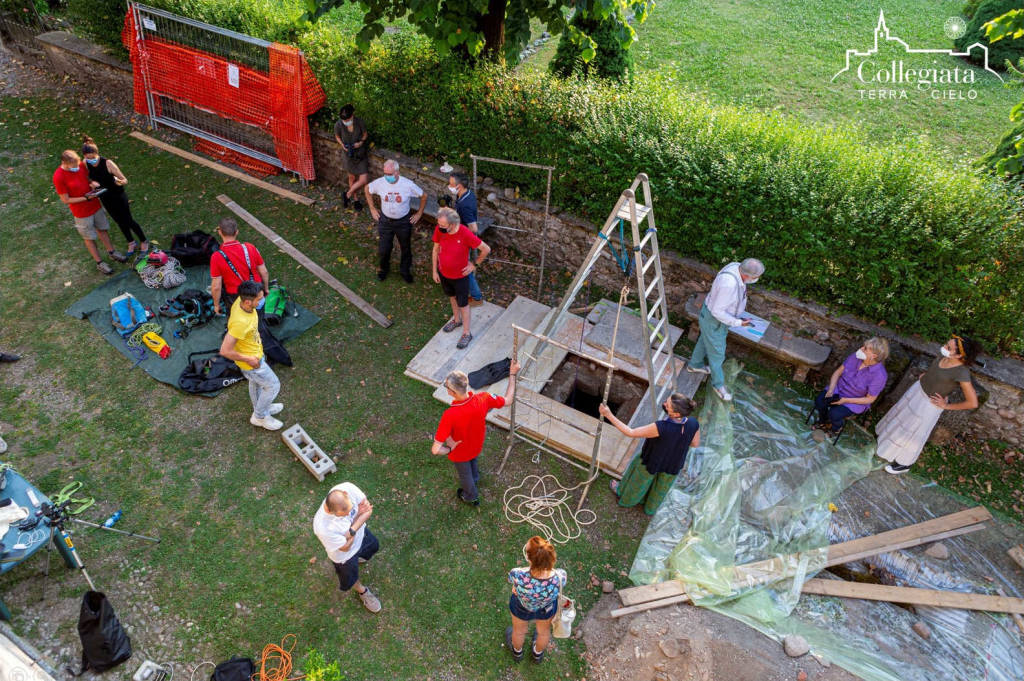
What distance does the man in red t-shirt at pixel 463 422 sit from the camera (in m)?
5.39

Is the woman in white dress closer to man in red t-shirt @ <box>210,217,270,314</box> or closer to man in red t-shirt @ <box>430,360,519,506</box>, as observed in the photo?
man in red t-shirt @ <box>430,360,519,506</box>

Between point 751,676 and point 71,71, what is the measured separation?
53.7 ft

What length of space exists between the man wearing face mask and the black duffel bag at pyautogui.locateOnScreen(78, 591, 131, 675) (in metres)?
6.78

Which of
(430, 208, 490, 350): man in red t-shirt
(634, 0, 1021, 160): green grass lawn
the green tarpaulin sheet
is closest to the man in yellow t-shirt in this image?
the green tarpaulin sheet

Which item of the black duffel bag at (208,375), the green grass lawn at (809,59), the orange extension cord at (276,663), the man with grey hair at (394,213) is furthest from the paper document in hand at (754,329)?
the black duffel bag at (208,375)

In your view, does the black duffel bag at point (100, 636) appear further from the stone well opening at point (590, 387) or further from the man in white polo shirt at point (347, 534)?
the stone well opening at point (590, 387)

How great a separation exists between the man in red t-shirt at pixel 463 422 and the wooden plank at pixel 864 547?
6.51 feet

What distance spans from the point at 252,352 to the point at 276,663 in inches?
118

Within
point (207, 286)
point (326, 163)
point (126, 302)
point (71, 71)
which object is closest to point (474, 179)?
point (326, 163)

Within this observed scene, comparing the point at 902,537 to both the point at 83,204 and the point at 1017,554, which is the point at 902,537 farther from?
the point at 83,204

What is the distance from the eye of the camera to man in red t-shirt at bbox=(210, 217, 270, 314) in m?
7.01

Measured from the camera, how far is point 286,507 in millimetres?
6496

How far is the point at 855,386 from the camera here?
677cm

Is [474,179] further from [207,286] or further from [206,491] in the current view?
[206,491]
